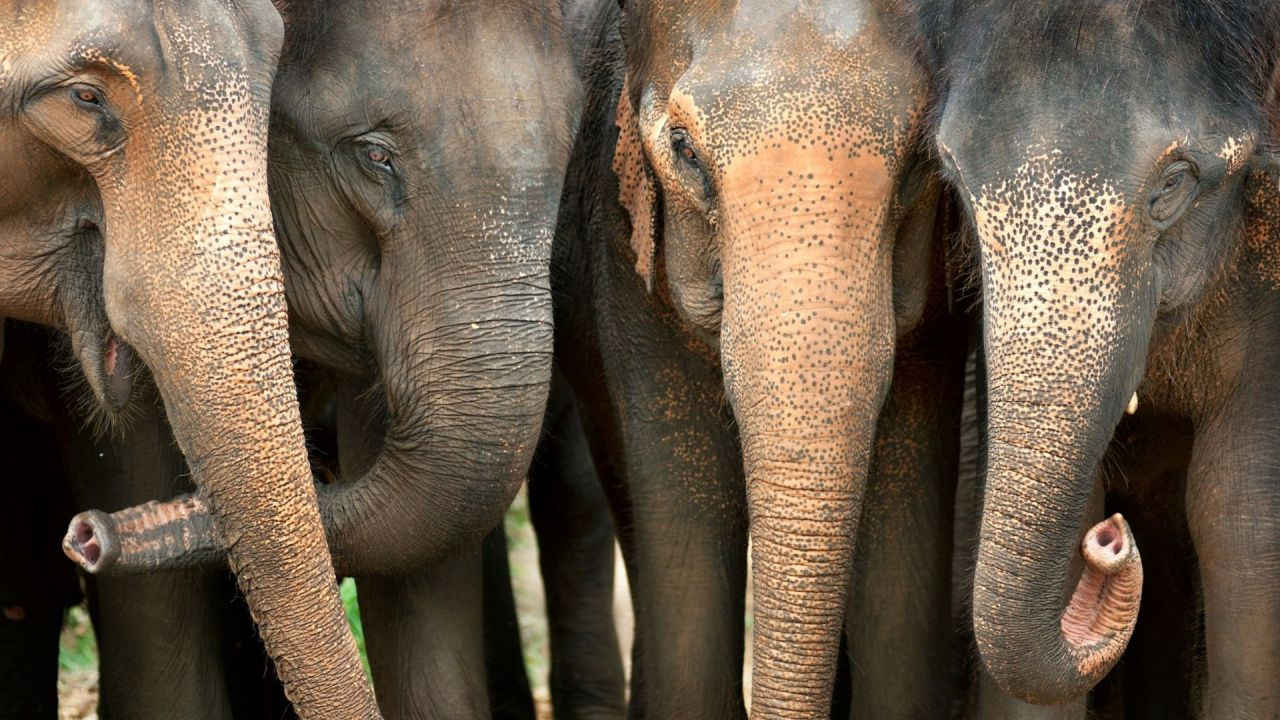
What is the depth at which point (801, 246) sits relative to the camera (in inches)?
136

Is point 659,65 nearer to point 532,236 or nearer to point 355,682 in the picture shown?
point 532,236

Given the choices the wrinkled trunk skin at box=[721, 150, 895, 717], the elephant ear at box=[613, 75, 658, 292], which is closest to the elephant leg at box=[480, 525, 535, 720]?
the elephant ear at box=[613, 75, 658, 292]

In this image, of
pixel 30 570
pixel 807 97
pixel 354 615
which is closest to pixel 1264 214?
pixel 807 97

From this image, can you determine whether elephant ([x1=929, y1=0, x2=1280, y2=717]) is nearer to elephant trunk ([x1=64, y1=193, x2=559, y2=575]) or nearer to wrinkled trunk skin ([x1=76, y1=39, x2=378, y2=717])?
elephant trunk ([x1=64, y1=193, x2=559, y2=575])

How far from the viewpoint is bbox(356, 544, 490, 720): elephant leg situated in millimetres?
4148

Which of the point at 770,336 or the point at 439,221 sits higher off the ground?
the point at 439,221

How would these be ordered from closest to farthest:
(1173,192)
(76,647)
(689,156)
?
(1173,192) → (689,156) → (76,647)

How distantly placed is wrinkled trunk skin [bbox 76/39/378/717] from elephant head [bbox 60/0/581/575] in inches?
20.8

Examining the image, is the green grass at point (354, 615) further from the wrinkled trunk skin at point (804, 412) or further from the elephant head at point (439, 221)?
the wrinkled trunk skin at point (804, 412)

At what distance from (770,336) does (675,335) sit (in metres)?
0.70

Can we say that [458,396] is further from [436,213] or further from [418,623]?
[418,623]

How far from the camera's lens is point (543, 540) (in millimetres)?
5590

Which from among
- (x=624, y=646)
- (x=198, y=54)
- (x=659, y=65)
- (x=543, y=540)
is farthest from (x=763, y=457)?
(x=624, y=646)

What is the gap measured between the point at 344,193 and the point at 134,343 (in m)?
0.73
